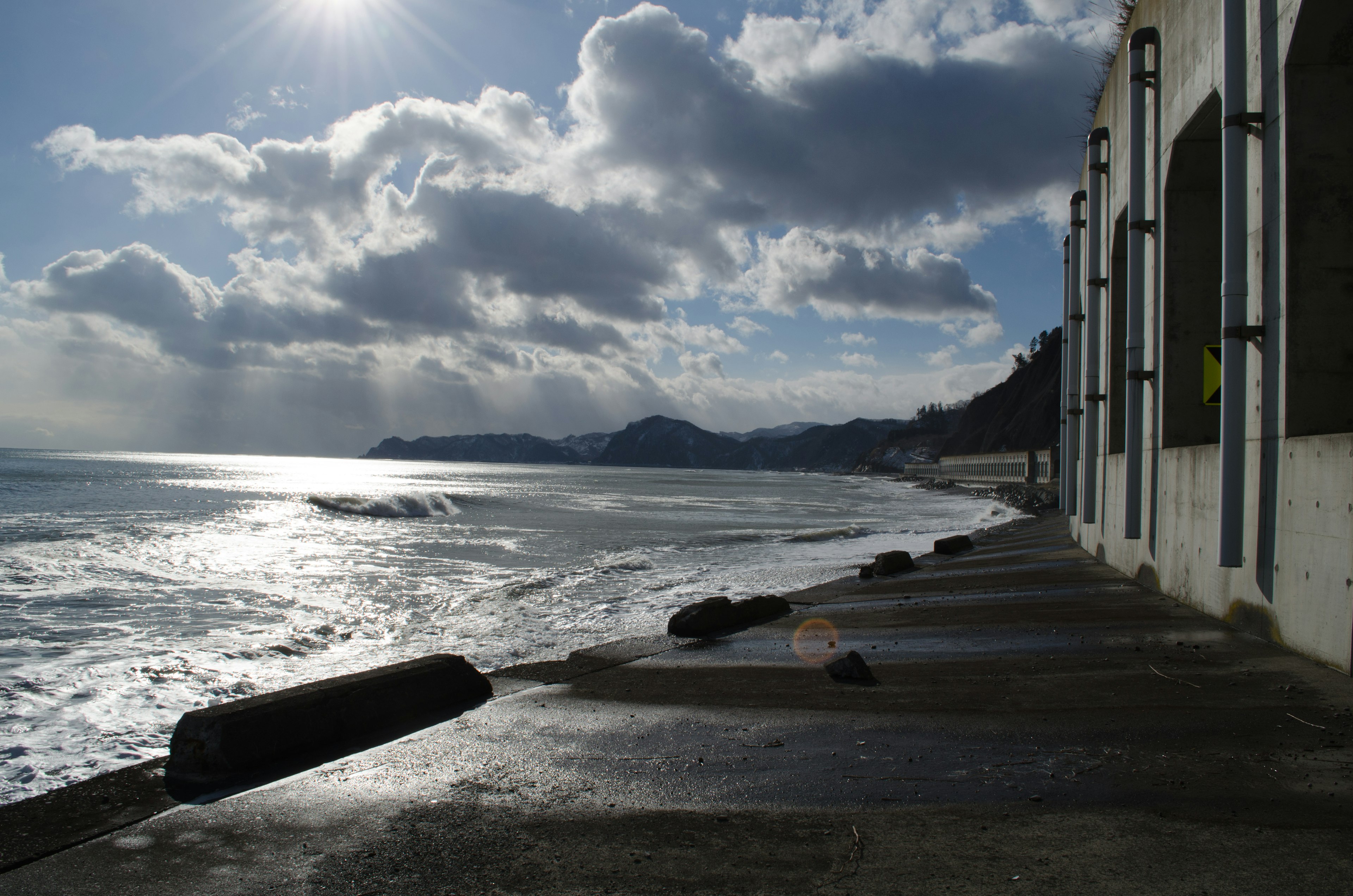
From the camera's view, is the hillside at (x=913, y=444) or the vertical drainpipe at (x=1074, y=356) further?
the hillside at (x=913, y=444)

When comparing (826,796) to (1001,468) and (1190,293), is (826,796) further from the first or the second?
(1001,468)

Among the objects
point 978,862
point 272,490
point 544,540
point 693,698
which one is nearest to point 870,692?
point 693,698

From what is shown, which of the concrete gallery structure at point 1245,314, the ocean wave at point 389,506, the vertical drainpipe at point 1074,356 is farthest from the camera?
the ocean wave at point 389,506

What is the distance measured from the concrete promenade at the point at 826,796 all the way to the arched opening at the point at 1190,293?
282 centimetres

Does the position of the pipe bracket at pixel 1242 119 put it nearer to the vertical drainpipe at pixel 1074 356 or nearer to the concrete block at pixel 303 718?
the concrete block at pixel 303 718

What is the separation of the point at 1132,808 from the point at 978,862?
3.01 ft

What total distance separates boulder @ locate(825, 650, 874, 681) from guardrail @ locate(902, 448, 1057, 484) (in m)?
57.6

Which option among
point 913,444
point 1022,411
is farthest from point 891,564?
point 913,444

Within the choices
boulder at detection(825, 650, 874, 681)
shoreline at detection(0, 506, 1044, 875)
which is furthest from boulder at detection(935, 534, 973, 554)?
shoreline at detection(0, 506, 1044, 875)

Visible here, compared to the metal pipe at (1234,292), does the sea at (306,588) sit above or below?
below

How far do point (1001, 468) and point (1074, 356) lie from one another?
71999 mm

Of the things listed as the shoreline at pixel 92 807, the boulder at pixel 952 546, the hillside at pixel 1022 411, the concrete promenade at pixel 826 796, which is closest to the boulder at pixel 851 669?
the concrete promenade at pixel 826 796

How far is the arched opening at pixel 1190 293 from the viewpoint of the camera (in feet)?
25.2

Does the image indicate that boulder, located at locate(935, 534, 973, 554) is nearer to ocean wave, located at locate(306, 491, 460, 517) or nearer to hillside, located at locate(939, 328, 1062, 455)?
ocean wave, located at locate(306, 491, 460, 517)
